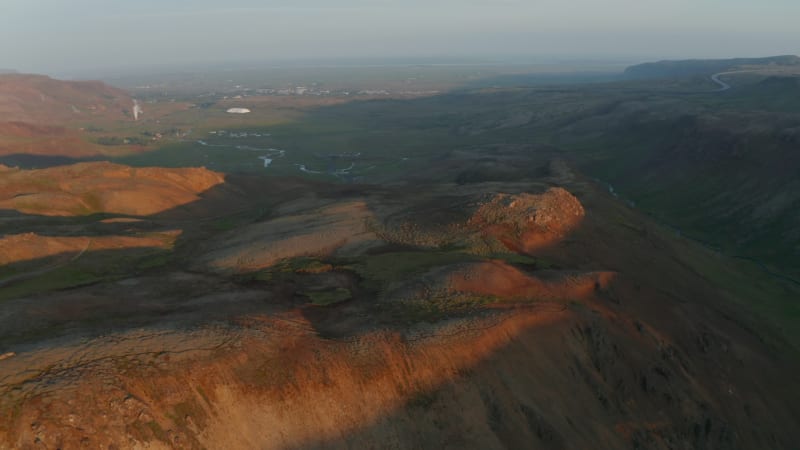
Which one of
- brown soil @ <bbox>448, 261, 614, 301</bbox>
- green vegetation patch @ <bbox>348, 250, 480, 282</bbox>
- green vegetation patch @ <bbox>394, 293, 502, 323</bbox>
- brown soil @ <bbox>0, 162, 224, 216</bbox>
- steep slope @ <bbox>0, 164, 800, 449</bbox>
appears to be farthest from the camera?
brown soil @ <bbox>0, 162, 224, 216</bbox>

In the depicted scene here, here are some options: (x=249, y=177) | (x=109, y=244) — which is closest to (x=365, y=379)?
(x=109, y=244)

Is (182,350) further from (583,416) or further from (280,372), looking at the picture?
(583,416)

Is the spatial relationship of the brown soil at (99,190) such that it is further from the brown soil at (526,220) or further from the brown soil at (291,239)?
the brown soil at (526,220)

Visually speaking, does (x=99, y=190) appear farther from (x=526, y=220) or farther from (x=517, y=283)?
(x=517, y=283)

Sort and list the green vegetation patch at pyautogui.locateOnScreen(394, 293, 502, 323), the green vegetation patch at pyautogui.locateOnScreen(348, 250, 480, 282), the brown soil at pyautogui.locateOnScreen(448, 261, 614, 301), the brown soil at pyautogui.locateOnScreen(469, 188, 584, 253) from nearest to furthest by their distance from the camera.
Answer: the green vegetation patch at pyautogui.locateOnScreen(394, 293, 502, 323)
the brown soil at pyautogui.locateOnScreen(448, 261, 614, 301)
the green vegetation patch at pyautogui.locateOnScreen(348, 250, 480, 282)
the brown soil at pyautogui.locateOnScreen(469, 188, 584, 253)

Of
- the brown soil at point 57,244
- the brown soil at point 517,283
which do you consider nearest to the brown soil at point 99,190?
the brown soil at point 57,244

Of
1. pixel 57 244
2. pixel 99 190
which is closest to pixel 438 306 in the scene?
pixel 57 244

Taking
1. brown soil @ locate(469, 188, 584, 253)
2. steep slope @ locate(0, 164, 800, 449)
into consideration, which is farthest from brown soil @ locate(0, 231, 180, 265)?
brown soil @ locate(469, 188, 584, 253)

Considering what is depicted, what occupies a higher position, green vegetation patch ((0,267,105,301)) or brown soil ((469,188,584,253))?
brown soil ((469,188,584,253))

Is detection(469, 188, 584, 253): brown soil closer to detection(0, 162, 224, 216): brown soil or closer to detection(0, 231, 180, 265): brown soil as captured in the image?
detection(0, 231, 180, 265): brown soil
